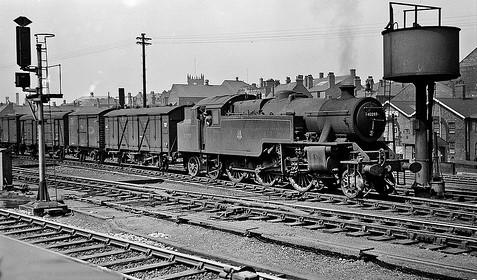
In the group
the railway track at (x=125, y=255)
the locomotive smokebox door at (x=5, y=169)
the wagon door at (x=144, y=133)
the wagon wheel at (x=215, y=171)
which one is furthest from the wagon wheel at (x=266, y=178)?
the wagon door at (x=144, y=133)

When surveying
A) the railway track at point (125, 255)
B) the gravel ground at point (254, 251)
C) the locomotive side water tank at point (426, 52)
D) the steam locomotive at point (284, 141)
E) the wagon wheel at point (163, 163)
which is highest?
the locomotive side water tank at point (426, 52)

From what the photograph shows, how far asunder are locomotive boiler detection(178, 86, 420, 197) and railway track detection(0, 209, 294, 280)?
7.05 m

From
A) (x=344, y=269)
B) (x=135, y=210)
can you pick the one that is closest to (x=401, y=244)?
(x=344, y=269)

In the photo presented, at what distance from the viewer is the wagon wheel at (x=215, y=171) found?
59.7ft

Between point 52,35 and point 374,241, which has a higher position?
point 52,35

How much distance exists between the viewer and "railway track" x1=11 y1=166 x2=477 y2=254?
8555 mm

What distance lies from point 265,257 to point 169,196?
594cm

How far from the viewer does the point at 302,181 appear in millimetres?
15336

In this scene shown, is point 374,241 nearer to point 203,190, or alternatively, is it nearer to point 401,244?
point 401,244

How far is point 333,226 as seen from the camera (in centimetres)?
981

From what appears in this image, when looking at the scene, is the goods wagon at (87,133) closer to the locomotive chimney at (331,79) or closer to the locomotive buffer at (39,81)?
Answer: the locomotive buffer at (39,81)

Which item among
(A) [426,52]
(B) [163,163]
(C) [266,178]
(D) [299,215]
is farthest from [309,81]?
(D) [299,215]

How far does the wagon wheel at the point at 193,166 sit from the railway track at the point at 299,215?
429cm

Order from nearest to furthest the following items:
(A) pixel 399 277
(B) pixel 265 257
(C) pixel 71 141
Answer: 1. (A) pixel 399 277
2. (B) pixel 265 257
3. (C) pixel 71 141
